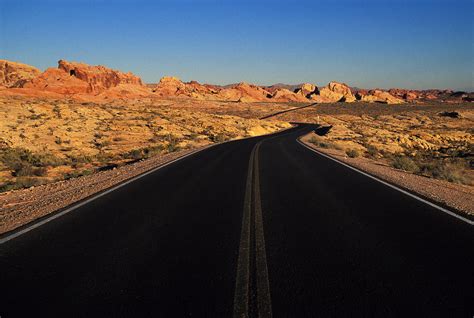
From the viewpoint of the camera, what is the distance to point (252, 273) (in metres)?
4.50

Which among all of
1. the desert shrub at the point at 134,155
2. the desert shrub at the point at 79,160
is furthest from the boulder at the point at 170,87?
the desert shrub at the point at 79,160

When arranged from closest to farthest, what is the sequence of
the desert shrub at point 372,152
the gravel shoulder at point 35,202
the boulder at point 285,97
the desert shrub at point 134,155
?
the gravel shoulder at point 35,202 → the desert shrub at point 134,155 → the desert shrub at point 372,152 → the boulder at point 285,97

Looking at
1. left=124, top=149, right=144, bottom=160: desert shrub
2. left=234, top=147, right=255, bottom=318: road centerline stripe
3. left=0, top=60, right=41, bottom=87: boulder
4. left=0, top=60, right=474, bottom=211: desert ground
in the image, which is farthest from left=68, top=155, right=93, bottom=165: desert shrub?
left=0, top=60, right=41, bottom=87: boulder

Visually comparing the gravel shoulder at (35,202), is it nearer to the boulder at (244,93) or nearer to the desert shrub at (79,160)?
the desert shrub at (79,160)

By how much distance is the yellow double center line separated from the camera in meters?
3.65

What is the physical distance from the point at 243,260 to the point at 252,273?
428mm

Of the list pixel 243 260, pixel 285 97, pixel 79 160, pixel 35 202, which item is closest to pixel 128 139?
pixel 79 160

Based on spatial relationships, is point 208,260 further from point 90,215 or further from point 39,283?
point 90,215

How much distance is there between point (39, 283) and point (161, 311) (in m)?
1.68

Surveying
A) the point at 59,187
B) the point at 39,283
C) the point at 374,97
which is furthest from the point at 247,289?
the point at 374,97

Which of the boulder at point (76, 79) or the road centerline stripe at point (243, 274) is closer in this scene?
the road centerline stripe at point (243, 274)

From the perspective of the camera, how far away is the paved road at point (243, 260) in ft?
12.3

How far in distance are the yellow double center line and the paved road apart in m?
0.02

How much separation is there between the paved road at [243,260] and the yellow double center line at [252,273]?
0.6 inches
